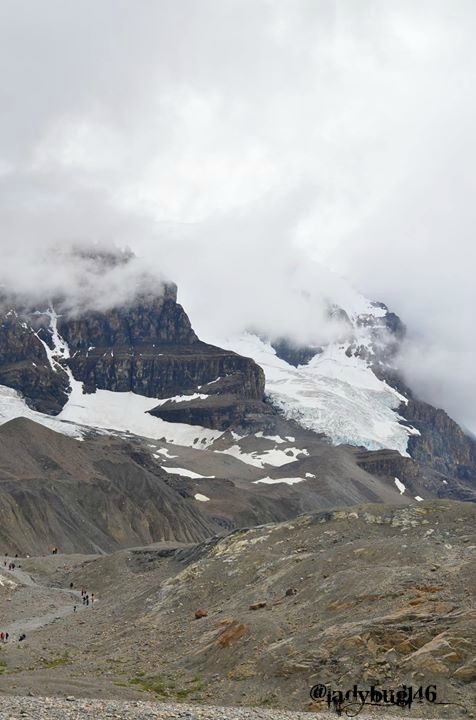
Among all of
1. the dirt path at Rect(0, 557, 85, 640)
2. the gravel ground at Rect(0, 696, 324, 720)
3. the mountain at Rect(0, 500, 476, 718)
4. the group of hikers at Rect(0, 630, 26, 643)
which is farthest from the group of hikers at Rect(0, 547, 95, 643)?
the gravel ground at Rect(0, 696, 324, 720)

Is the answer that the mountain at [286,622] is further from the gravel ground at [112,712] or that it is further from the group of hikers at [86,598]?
the group of hikers at [86,598]

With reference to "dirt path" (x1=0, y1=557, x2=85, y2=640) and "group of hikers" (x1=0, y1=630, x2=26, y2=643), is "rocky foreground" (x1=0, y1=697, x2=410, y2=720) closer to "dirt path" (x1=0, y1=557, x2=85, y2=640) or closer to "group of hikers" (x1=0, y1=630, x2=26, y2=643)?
"group of hikers" (x1=0, y1=630, x2=26, y2=643)

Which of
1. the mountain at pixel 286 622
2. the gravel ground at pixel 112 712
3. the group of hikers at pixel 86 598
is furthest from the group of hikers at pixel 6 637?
the gravel ground at pixel 112 712

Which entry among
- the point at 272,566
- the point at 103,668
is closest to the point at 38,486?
the point at 272,566

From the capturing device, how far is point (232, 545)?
86.1 meters

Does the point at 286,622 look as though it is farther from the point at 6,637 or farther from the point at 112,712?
the point at 6,637

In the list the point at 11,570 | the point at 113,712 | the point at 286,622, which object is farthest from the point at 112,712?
the point at 11,570

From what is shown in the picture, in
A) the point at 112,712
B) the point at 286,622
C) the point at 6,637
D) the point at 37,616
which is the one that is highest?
the point at 286,622

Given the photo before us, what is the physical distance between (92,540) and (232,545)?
101 meters

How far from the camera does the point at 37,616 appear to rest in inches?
3344

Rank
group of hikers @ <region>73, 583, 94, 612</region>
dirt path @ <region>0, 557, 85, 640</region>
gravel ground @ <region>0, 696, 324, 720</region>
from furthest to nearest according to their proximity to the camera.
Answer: group of hikers @ <region>73, 583, 94, 612</region> → dirt path @ <region>0, 557, 85, 640</region> → gravel ground @ <region>0, 696, 324, 720</region>

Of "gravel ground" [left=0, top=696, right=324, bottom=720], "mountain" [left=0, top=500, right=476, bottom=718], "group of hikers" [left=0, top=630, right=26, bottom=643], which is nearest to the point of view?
"gravel ground" [left=0, top=696, right=324, bottom=720]

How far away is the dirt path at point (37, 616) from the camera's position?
252 ft

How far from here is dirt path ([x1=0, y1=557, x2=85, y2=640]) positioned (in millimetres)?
76887
